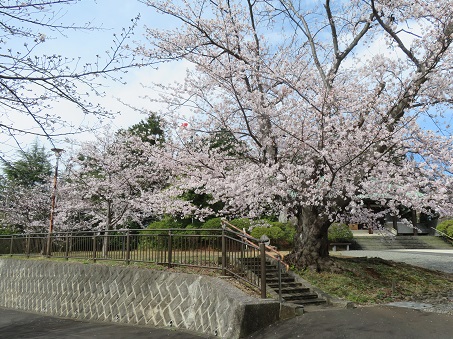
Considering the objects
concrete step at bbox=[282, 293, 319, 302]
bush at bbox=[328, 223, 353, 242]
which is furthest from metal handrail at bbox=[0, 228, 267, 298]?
bush at bbox=[328, 223, 353, 242]

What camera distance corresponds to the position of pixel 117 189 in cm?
2014

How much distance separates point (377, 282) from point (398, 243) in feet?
60.3

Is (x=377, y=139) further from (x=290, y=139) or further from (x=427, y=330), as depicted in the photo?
(x=427, y=330)

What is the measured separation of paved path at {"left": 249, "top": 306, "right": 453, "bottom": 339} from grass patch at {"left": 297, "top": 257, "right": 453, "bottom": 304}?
4.97ft

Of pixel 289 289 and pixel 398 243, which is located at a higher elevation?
pixel 398 243

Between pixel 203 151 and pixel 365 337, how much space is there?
25.0 feet

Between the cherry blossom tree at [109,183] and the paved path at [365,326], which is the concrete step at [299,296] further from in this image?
the cherry blossom tree at [109,183]

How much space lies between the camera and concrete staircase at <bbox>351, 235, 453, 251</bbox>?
86.9ft

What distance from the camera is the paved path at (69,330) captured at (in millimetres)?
8867

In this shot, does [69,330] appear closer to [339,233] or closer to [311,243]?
[311,243]

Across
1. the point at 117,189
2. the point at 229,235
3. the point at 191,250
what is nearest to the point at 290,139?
the point at 229,235

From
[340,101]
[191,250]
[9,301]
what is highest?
[340,101]

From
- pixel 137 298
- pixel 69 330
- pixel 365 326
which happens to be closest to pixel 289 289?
pixel 365 326

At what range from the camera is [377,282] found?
38.2 feet
